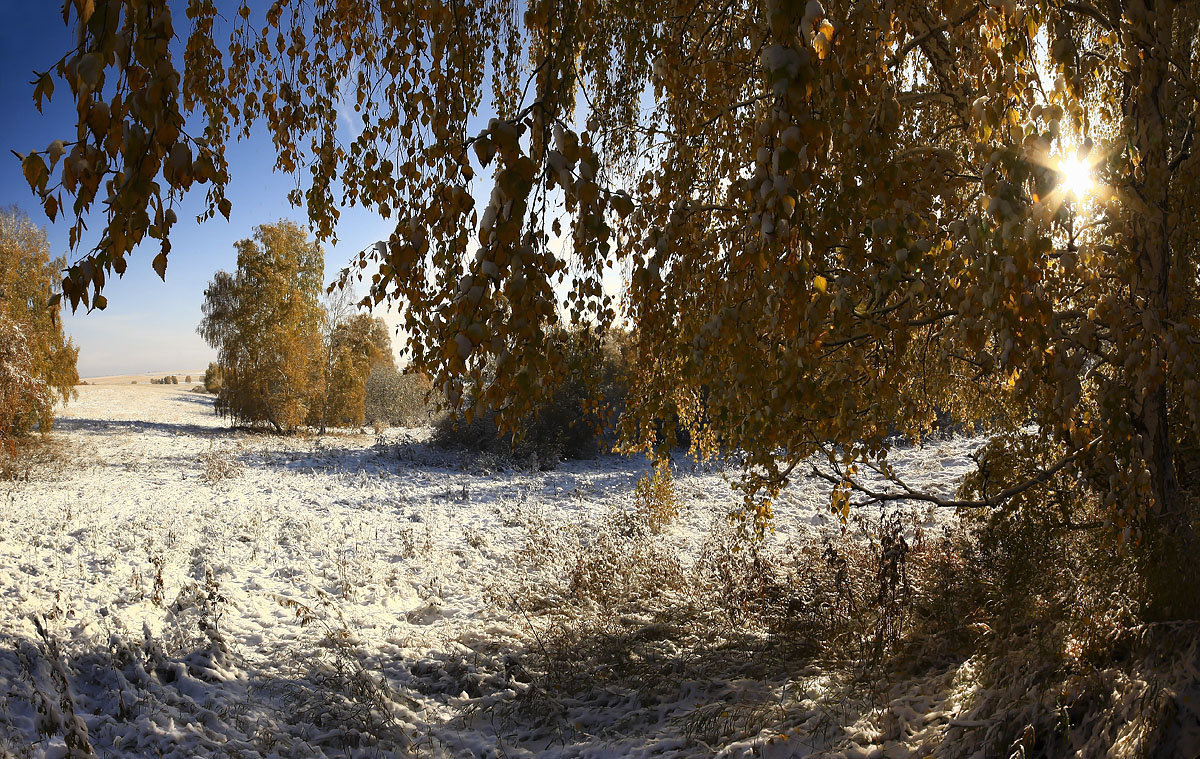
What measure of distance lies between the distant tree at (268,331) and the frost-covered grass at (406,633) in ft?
29.5

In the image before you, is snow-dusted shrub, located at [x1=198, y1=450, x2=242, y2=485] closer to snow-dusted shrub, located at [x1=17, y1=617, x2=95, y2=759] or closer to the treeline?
the treeline

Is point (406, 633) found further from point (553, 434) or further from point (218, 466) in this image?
point (553, 434)

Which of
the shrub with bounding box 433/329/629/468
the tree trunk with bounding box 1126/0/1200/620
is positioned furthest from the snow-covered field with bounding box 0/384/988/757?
the shrub with bounding box 433/329/629/468

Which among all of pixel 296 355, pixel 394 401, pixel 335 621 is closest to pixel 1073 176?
pixel 335 621

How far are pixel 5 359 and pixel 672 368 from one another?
1200cm

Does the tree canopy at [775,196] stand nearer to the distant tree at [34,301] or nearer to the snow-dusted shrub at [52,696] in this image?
the snow-dusted shrub at [52,696]

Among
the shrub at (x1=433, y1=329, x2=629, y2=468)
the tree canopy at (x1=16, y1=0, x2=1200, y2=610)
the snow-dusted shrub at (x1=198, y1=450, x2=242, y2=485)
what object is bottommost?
the snow-dusted shrub at (x1=198, y1=450, x2=242, y2=485)

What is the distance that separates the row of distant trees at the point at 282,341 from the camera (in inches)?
755

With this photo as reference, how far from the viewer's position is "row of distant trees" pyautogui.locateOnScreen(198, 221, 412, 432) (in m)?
19.2

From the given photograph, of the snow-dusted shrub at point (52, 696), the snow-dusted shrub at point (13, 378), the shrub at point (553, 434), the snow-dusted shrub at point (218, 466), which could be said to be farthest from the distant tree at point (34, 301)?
the snow-dusted shrub at point (52, 696)

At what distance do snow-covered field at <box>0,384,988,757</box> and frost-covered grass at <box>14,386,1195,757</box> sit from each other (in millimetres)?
23

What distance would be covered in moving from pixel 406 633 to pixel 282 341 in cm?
1621

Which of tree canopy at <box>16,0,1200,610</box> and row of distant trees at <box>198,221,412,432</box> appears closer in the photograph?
tree canopy at <box>16,0,1200,610</box>

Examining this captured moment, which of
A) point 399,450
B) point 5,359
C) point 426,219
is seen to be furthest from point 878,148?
point 399,450
